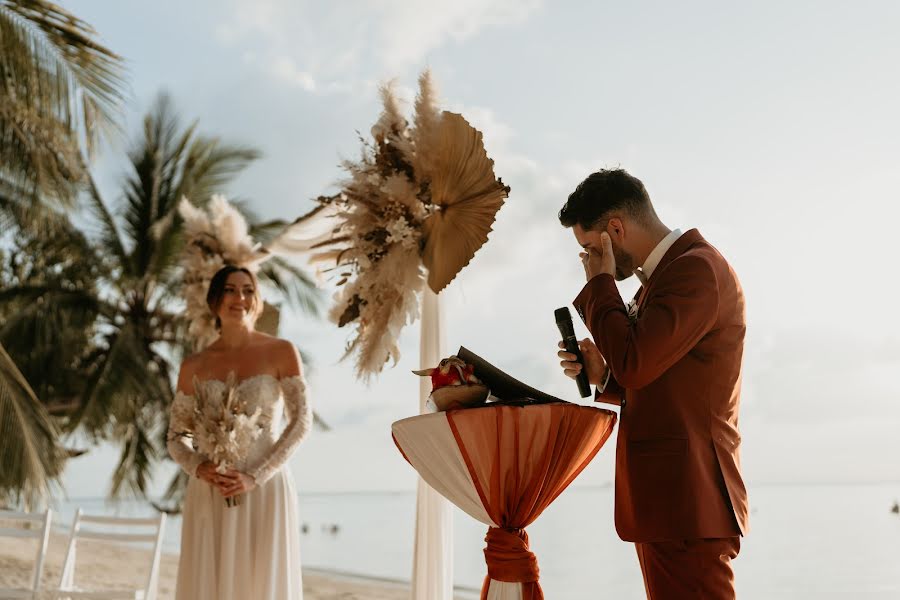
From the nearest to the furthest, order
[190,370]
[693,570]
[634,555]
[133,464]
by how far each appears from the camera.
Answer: [693,570] → [190,370] → [133,464] → [634,555]

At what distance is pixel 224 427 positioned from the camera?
13.9 feet

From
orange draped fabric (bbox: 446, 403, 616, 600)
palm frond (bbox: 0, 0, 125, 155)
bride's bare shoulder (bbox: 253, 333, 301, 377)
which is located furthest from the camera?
palm frond (bbox: 0, 0, 125, 155)

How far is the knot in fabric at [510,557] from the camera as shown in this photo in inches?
91.2

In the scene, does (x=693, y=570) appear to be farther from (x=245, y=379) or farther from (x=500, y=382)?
(x=245, y=379)

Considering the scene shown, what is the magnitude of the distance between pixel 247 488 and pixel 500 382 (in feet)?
7.50

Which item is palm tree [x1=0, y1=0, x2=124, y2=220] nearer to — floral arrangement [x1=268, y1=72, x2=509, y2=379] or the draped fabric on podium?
floral arrangement [x1=268, y1=72, x2=509, y2=379]

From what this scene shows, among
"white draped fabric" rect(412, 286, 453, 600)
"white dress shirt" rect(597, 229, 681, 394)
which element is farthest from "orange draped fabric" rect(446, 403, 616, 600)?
"white draped fabric" rect(412, 286, 453, 600)

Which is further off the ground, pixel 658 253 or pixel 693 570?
pixel 658 253

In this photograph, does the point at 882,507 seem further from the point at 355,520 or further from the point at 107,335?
the point at 107,335

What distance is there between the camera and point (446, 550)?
3814 millimetres

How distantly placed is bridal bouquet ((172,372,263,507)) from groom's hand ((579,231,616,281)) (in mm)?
2513

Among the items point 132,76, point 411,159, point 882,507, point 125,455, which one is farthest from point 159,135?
point 882,507

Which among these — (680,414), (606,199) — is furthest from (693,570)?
(606,199)

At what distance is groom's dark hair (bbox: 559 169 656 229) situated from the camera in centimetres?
227
